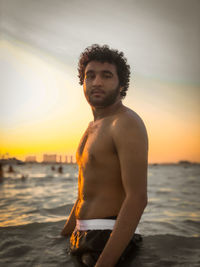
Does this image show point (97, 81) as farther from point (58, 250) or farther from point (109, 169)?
point (58, 250)

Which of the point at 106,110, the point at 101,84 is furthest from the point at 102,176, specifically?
the point at 101,84

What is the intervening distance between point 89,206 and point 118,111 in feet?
3.04

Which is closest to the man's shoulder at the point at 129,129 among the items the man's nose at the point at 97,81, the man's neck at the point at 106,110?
the man's neck at the point at 106,110

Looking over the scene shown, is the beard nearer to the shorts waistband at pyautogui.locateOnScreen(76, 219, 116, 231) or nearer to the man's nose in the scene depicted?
the man's nose

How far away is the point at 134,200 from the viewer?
66.7 inches

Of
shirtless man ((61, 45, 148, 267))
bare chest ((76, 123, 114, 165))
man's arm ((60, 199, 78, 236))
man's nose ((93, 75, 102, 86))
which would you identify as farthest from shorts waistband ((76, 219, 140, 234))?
man's nose ((93, 75, 102, 86))

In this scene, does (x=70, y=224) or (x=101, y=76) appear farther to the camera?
(x=70, y=224)

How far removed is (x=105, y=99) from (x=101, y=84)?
150 mm

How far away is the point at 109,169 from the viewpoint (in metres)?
1.99

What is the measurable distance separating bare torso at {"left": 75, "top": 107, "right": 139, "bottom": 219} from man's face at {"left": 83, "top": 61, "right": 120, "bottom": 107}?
0.19 m

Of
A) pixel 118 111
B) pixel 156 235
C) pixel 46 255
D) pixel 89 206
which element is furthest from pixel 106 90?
pixel 156 235

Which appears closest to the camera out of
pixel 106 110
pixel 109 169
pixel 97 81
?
pixel 109 169

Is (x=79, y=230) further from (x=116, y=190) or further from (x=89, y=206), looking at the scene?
(x=116, y=190)

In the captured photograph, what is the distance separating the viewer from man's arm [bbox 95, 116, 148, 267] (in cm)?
164
